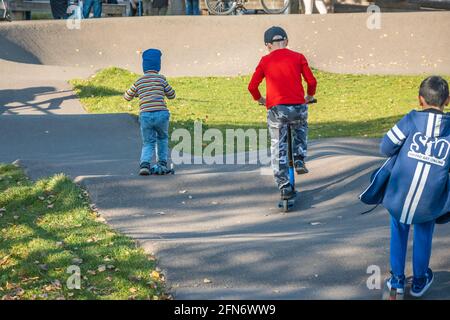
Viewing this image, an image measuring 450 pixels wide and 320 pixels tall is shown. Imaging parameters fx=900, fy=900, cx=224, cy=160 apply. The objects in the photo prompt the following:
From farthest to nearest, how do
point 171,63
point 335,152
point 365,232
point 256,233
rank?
1. point 171,63
2. point 335,152
3. point 256,233
4. point 365,232

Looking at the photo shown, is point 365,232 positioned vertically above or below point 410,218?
below

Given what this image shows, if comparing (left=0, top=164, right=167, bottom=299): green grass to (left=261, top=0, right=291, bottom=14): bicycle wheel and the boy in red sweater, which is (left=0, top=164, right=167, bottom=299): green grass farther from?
(left=261, top=0, right=291, bottom=14): bicycle wheel

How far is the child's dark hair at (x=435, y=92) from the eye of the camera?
19.0 feet

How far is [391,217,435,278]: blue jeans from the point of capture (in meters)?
5.83

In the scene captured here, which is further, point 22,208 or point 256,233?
point 22,208

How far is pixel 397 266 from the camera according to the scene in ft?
19.3

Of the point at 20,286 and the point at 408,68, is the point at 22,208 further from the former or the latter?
the point at 408,68

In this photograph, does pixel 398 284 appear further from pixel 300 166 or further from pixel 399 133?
pixel 300 166

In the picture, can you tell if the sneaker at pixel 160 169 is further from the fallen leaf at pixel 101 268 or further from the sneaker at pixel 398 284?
the sneaker at pixel 398 284

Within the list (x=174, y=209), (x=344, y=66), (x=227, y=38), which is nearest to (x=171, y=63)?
(x=227, y=38)

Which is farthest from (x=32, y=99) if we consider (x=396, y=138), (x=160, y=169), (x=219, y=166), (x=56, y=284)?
(x=396, y=138)

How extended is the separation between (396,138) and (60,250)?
2.88 metres
